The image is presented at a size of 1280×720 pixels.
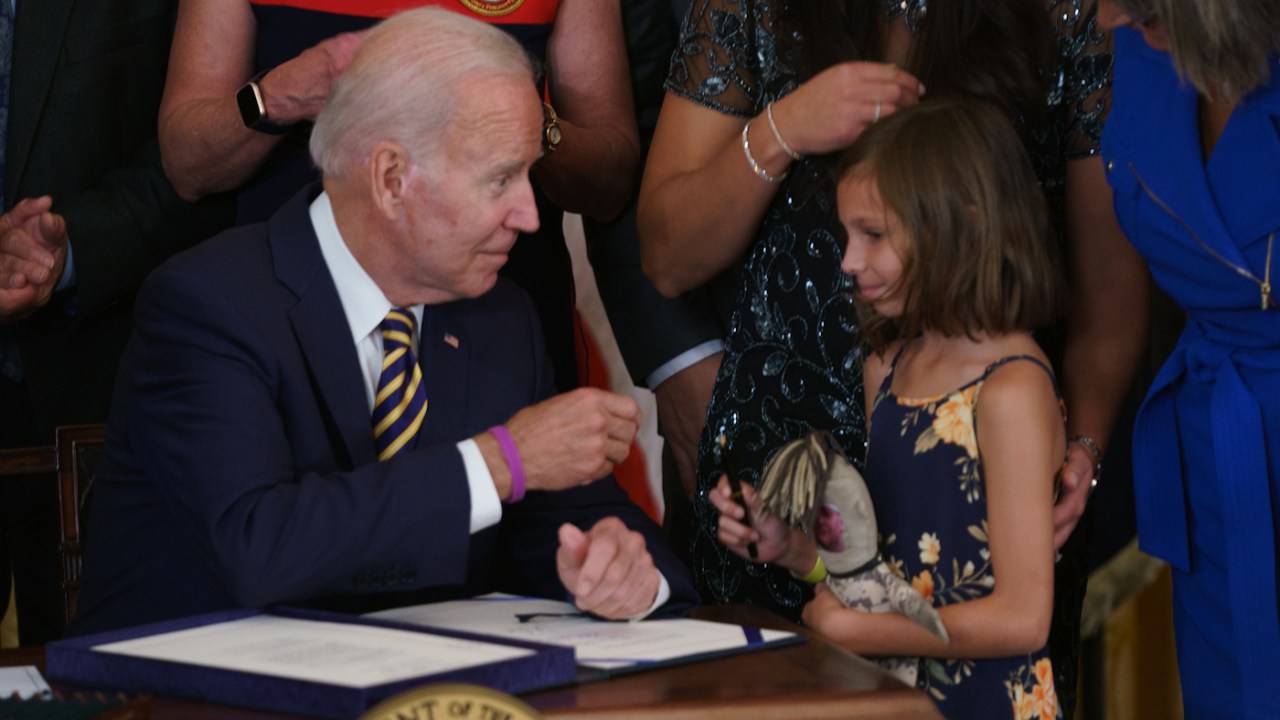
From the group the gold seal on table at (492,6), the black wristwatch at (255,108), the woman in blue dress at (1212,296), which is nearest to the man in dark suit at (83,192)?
the black wristwatch at (255,108)

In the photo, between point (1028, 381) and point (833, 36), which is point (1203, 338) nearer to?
point (1028, 381)

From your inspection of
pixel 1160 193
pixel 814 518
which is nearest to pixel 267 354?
pixel 814 518

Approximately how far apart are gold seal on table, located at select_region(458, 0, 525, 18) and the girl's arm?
1.11 m

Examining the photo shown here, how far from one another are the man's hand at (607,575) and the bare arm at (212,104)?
0.96 metres

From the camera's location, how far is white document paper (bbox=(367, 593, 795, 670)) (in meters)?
1.48

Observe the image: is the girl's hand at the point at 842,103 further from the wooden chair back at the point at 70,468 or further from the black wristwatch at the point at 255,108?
the wooden chair back at the point at 70,468

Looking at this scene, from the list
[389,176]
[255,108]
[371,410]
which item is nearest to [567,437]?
[371,410]

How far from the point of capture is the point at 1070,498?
2.02m

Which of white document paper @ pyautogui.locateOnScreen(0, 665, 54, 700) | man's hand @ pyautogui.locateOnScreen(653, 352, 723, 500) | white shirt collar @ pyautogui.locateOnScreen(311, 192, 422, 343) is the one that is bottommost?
man's hand @ pyautogui.locateOnScreen(653, 352, 723, 500)

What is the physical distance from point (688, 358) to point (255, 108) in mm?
826

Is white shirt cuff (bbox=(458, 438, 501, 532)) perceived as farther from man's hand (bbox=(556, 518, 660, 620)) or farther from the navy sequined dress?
the navy sequined dress

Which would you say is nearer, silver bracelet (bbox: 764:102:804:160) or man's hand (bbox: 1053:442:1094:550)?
man's hand (bbox: 1053:442:1094:550)

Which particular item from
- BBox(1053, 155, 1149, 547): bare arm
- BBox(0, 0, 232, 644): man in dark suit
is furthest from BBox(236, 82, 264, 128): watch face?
BBox(1053, 155, 1149, 547): bare arm

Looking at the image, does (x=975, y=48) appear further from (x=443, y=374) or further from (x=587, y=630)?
(x=587, y=630)
